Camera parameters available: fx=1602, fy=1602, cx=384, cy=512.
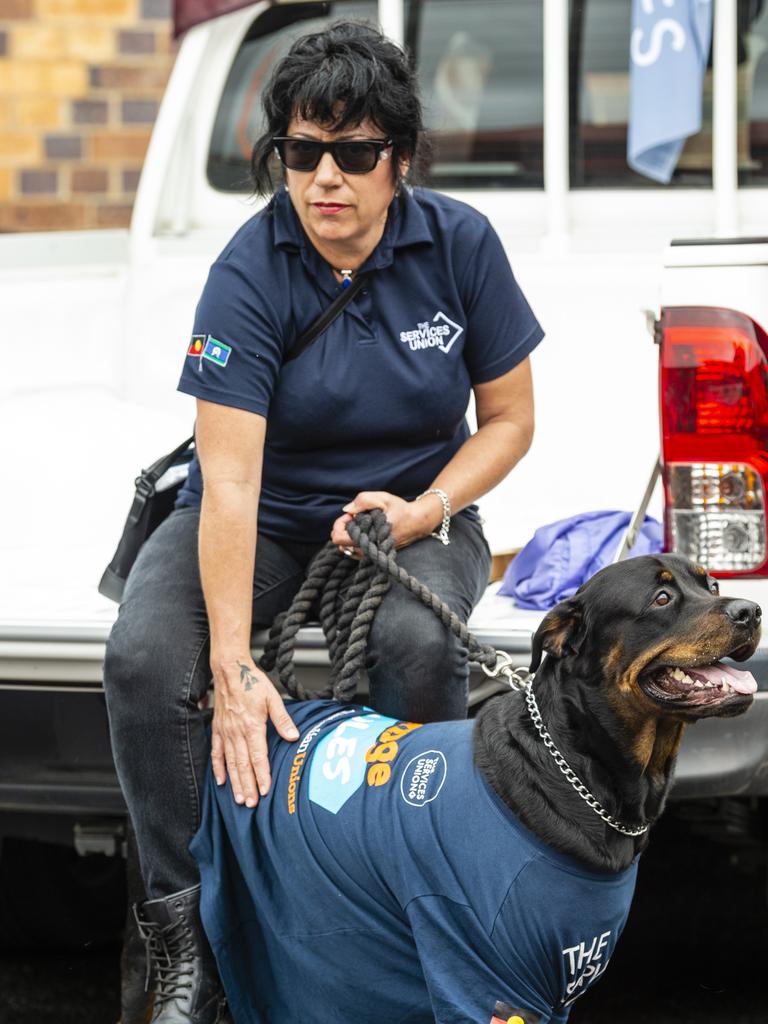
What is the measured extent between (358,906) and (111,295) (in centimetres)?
246

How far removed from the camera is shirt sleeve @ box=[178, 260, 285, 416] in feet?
9.77

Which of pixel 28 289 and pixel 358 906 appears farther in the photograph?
pixel 28 289

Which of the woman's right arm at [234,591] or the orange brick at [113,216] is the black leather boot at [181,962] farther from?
the orange brick at [113,216]

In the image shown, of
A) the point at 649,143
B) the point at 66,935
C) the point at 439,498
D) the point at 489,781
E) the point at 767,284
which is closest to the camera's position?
the point at 489,781

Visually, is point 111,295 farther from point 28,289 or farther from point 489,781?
point 489,781

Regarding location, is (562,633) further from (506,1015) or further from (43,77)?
(43,77)

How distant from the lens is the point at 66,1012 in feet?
11.4

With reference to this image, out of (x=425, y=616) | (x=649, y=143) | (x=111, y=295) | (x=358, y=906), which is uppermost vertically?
(x=649, y=143)

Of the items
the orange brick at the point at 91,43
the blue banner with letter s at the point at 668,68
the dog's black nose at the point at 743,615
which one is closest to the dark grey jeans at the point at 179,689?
the dog's black nose at the point at 743,615

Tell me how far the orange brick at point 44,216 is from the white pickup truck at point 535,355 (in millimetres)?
2559

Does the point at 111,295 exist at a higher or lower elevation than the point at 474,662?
higher

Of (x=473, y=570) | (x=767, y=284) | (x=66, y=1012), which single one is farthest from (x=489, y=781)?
(x=66, y=1012)

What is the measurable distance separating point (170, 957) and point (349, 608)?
735mm

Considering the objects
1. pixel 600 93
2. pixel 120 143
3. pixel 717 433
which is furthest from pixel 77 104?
pixel 717 433
